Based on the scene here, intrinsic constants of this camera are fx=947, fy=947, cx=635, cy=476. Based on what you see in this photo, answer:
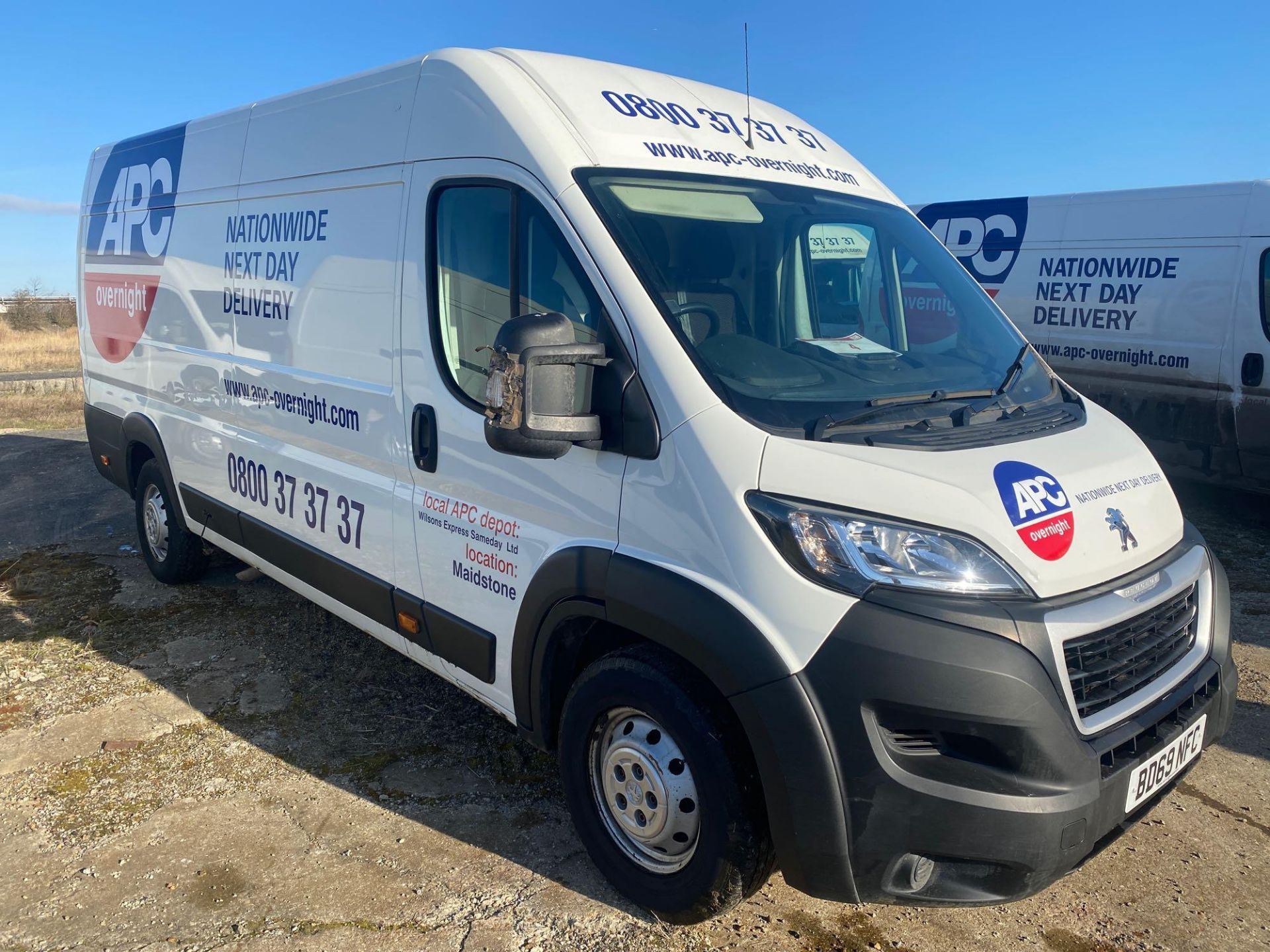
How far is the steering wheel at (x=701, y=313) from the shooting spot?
257 cm

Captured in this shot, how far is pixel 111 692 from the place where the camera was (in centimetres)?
439

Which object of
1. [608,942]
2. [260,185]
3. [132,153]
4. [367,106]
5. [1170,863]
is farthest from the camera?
[132,153]

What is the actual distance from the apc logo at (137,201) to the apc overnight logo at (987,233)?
5.91m

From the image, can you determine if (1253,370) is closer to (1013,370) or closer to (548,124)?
(1013,370)

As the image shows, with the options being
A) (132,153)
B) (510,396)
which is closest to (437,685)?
(510,396)

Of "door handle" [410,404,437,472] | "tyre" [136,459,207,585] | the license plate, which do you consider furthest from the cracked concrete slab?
the license plate

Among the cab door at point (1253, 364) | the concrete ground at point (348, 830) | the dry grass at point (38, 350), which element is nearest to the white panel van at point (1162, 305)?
the cab door at point (1253, 364)

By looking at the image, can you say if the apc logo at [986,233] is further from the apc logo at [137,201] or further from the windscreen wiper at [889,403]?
the apc logo at [137,201]

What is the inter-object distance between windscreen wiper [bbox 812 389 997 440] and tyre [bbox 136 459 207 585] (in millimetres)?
4350

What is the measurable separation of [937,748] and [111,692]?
383 centimetres

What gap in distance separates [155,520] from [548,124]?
4210mm

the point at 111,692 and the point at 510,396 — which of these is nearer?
the point at 510,396

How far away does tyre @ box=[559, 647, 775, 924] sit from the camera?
243 centimetres

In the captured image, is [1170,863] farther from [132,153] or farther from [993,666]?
[132,153]
